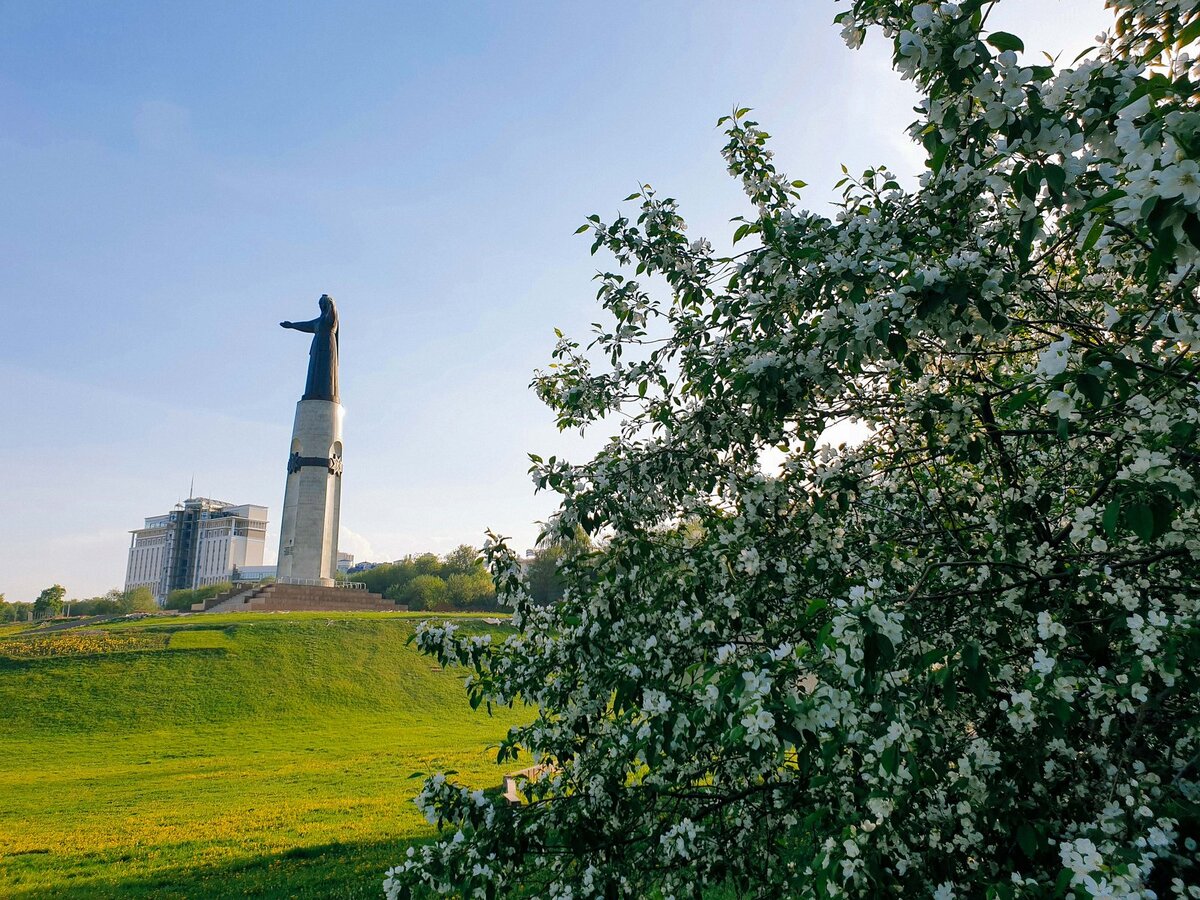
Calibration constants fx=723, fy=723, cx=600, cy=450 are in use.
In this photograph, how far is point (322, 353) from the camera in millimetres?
54688

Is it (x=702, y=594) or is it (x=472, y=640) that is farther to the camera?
(x=472, y=640)

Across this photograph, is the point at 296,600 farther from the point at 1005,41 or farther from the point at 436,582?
the point at 1005,41

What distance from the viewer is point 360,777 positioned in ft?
62.7

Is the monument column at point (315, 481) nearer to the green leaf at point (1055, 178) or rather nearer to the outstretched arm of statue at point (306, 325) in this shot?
the outstretched arm of statue at point (306, 325)

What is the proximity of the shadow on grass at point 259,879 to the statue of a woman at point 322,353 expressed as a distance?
46.0 meters

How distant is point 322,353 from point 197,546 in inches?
4554

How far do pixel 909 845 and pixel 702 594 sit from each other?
70.9 inches

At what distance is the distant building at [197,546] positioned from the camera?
473 feet

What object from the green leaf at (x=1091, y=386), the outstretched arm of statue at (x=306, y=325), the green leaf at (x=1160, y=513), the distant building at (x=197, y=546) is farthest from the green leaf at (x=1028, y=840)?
the distant building at (x=197, y=546)

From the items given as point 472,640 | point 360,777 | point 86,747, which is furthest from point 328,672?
point 472,640

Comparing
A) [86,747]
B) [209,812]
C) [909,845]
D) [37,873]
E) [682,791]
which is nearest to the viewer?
[909,845]

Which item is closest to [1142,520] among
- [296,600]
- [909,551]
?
[909,551]

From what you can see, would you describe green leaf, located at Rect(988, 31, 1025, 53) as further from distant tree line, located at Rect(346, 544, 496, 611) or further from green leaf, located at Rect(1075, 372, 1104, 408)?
distant tree line, located at Rect(346, 544, 496, 611)

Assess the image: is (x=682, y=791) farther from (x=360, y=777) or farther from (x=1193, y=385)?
(x=360, y=777)
